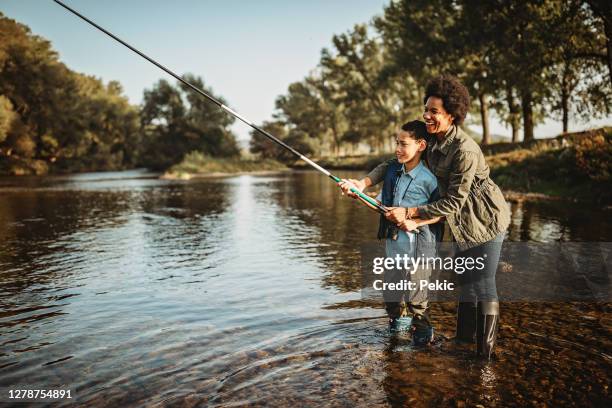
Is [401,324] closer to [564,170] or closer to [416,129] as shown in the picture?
[416,129]

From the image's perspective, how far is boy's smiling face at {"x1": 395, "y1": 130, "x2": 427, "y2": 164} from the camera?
4777 mm

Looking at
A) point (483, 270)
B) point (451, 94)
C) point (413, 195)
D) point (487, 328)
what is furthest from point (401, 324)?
point (451, 94)

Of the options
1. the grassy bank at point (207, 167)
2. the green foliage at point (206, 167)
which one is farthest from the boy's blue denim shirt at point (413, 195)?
the green foliage at point (206, 167)

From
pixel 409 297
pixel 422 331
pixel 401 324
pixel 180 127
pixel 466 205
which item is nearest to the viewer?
pixel 466 205

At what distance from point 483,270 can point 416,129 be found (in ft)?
4.89

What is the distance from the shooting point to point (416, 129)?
4832 millimetres

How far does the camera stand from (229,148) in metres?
83.9

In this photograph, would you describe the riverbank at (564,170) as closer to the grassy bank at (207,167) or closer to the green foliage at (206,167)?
the grassy bank at (207,167)

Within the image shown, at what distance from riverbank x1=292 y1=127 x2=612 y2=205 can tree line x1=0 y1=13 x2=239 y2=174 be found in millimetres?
48140

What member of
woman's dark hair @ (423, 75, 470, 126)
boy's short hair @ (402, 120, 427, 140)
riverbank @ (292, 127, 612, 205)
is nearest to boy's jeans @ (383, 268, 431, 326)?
boy's short hair @ (402, 120, 427, 140)

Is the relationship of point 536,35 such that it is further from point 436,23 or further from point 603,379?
point 603,379

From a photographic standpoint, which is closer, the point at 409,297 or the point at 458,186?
the point at 458,186

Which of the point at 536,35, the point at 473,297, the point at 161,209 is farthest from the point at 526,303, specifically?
the point at 536,35

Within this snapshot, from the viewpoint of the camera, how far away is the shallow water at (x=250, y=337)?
165 inches
